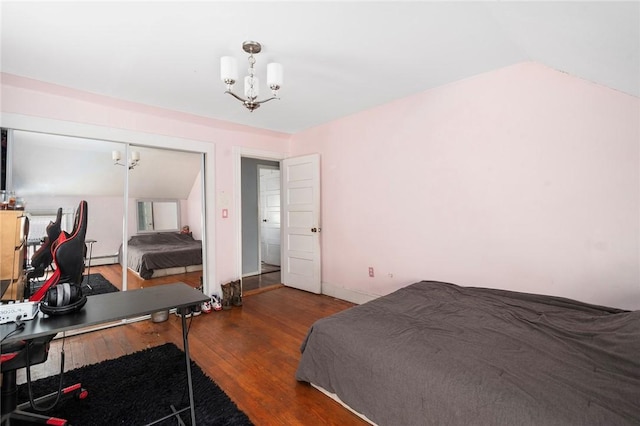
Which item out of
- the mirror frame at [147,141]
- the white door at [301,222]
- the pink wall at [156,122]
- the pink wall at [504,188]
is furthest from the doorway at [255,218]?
the pink wall at [504,188]

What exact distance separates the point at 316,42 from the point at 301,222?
273 cm

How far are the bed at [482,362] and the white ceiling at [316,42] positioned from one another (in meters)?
1.51

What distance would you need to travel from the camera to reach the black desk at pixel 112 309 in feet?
3.93

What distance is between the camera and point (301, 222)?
4.41 m

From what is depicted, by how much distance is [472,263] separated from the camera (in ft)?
8.98

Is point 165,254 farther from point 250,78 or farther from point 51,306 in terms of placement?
point 250,78

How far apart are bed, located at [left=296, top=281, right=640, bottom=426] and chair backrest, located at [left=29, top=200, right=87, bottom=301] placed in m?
1.52

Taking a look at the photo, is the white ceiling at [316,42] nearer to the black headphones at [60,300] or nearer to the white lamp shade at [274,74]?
the white lamp shade at [274,74]

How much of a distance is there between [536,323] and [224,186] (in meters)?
3.64

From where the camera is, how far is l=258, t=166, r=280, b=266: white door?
6.04m

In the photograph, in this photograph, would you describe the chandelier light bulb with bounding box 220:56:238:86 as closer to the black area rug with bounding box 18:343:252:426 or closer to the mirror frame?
the mirror frame

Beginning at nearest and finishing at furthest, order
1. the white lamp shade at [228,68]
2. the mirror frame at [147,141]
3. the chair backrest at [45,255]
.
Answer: the white lamp shade at [228,68] < the chair backrest at [45,255] < the mirror frame at [147,141]

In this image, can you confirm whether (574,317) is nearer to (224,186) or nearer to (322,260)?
(322,260)

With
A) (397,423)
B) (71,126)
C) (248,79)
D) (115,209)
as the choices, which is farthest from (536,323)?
(71,126)
